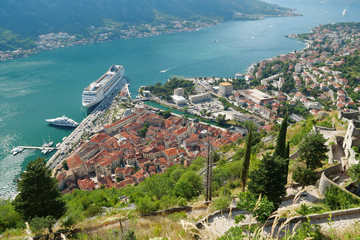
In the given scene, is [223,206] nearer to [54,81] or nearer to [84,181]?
[84,181]

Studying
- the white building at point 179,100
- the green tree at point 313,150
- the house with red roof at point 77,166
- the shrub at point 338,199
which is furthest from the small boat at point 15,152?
the shrub at point 338,199

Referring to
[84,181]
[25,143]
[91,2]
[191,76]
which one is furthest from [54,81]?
[91,2]

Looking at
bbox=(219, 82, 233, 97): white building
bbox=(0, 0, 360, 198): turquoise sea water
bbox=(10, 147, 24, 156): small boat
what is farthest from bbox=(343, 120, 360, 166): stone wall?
bbox=(219, 82, 233, 97): white building

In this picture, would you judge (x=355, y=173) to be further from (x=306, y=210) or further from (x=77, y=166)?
(x=77, y=166)

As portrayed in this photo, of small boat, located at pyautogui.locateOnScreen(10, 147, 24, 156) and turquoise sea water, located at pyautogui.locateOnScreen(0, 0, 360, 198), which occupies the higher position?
turquoise sea water, located at pyautogui.locateOnScreen(0, 0, 360, 198)

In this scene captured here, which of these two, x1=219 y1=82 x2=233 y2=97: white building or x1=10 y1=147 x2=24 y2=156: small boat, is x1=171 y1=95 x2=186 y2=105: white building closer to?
x1=219 y1=82 x2=233 y2=97: white building
